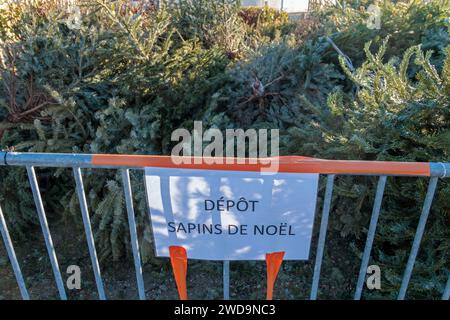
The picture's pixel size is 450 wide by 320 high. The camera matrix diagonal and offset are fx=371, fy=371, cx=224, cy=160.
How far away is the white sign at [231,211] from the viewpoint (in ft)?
5.70

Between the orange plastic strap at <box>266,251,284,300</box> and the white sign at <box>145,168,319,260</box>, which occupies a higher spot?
the white sign at <box>145,168,319,260</box>

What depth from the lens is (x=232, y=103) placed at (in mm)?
3957

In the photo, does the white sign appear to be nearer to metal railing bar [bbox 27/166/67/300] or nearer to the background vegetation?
metal railing bar [bbox 27/166/67/300]

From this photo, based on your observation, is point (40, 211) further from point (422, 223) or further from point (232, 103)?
point (232, 103)

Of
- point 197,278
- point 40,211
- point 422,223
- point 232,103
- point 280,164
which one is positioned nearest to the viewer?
point 280,164

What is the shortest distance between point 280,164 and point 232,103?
2.35 metres

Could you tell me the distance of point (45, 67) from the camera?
3.59 meters

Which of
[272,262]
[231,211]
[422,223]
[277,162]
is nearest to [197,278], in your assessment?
[272,262]

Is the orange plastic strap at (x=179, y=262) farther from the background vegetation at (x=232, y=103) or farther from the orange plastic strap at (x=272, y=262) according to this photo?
the background vegetation at (x=232, y=103)

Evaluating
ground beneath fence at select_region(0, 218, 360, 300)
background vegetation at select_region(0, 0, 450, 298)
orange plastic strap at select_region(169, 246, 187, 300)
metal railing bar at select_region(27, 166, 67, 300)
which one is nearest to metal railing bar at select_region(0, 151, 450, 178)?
metal railing bar at select_region(27, 166, 67, 300)

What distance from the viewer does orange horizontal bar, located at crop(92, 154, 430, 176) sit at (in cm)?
166

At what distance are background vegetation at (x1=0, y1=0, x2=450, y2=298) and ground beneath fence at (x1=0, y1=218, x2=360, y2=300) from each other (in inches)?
0.9

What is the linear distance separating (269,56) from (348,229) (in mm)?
2156
